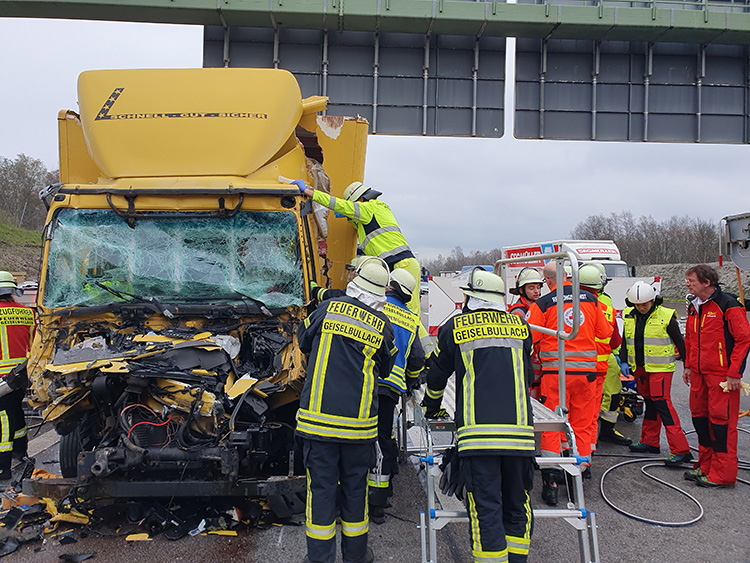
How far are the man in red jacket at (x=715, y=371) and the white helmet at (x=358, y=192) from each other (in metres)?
3.13

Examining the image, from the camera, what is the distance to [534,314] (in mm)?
→ 4930

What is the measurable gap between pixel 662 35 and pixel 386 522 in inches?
280

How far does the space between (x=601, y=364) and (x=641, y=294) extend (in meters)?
1.07

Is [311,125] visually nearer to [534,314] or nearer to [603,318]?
[534,314]

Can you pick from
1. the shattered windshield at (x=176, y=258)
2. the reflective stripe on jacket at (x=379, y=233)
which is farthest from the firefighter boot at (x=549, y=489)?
the shattered windshield at (x=176, y=258)

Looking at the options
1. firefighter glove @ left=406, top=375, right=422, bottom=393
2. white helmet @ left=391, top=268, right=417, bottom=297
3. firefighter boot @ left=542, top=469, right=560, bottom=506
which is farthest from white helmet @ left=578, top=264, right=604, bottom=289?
firefighter glove @ left=406, top=375, right=422, bottom=393

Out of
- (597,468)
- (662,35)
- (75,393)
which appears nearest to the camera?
(75,393)

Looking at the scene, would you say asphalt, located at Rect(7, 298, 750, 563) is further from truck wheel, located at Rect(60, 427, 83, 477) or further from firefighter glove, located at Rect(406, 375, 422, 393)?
firefighter glove, located at Rect(406, 375, 422, 393)

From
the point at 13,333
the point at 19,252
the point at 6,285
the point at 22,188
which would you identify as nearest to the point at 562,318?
the point at 13,333

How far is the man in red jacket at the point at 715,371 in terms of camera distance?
4.73 meters

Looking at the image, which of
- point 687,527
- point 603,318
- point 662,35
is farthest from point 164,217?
point 662,35

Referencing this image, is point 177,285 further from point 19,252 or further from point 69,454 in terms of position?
point 19,252

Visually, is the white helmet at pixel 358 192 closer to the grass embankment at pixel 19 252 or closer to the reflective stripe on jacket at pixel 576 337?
the reflective stripe on jacket at pixel 576 337

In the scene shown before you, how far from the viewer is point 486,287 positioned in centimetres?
322
